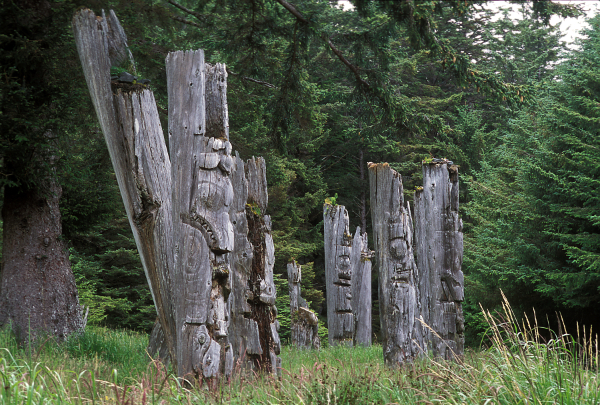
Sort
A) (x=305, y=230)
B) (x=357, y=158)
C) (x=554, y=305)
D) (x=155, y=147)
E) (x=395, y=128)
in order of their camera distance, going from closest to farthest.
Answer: (x=155, y=147), (x=395, y=128), (x=554, y=305), (x=305, y=230), (x=357, y=158)

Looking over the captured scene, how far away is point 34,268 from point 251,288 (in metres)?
3.92

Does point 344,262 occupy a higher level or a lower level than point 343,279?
higher

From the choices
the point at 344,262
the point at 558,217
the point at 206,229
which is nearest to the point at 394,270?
the point at 206,229

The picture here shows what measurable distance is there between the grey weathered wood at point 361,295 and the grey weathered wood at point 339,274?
835 millimetres

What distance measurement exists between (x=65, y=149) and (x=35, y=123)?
0.83m

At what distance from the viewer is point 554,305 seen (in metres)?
12.9

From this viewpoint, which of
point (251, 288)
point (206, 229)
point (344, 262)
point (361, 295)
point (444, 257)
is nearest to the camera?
point (206, 229)

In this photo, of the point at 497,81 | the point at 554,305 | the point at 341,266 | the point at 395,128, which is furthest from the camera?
the point at 554,305

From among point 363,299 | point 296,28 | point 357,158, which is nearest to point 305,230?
point 357,158

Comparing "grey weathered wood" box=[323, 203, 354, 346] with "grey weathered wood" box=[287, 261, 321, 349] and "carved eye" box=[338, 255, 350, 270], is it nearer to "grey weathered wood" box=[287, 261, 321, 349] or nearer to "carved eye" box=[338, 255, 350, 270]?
"carved eye" box=[338, 255, 350, 270]

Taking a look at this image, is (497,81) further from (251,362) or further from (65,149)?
(65,149)

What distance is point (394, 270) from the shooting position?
6688mm

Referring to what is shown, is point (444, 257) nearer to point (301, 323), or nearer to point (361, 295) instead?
point (301, 323)

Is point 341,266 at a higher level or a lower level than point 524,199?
lower
